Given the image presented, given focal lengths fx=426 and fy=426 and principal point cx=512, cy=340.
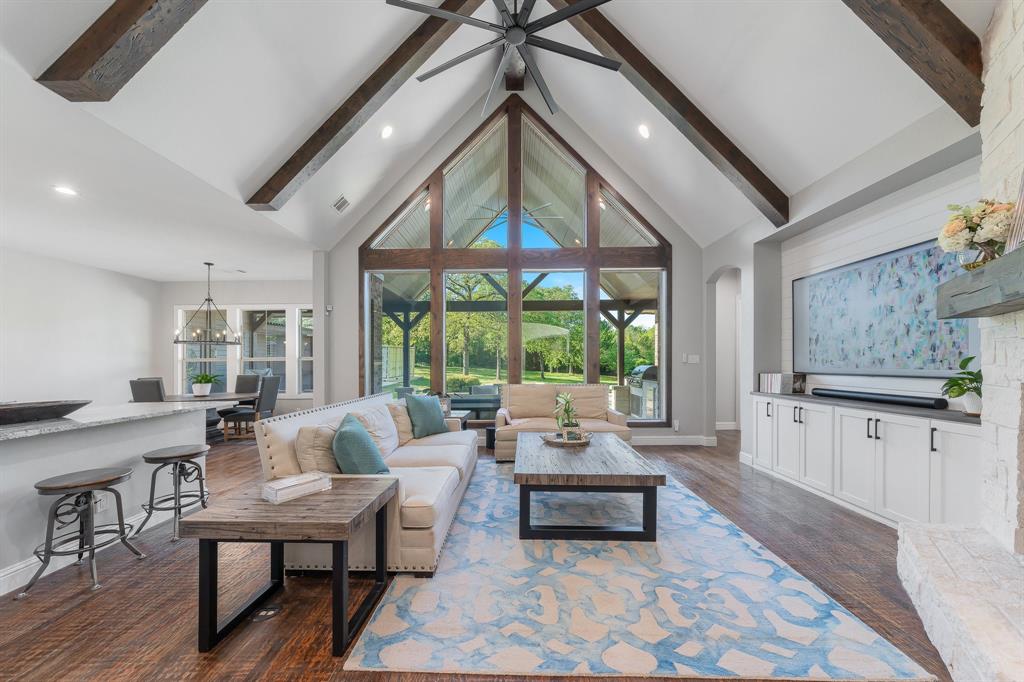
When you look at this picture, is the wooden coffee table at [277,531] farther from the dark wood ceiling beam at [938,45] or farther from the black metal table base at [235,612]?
the dark wood ceiling beam at [938,45]

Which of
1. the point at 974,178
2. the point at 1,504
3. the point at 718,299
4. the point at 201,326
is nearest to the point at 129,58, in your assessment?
the point at 1,504

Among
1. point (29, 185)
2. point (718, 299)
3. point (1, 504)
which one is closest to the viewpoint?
point (1, 504)

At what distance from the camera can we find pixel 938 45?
7.74ft

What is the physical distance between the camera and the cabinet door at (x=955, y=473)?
263 centimetres

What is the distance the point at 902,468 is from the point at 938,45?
2.71 meters

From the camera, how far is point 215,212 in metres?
4.36

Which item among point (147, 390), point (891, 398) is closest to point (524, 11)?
point (891, 398)

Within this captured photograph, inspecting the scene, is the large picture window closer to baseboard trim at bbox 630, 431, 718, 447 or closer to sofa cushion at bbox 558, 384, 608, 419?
baseboard trim at bbox 630, 431, 718, 447

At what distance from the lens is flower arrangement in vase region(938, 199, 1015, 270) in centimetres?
191

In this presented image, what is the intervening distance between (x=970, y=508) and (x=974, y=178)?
2.18 metres

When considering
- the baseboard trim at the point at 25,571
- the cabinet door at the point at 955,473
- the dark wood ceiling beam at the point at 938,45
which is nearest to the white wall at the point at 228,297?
the baseboard trim at the point at 25,571

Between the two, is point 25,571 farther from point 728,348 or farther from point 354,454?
point 728,348

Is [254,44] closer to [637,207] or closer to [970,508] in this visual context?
[637,207]

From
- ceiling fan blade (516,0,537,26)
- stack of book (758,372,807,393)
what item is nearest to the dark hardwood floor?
stack of book (758,372,807,393)
